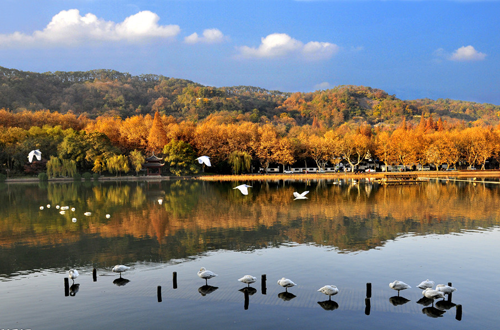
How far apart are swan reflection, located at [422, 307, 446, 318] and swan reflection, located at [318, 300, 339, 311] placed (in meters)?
2.30

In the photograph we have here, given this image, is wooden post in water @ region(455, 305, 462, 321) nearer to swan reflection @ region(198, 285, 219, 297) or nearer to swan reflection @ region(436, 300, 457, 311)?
swan reflection @ region(436, 300, 457, 311)

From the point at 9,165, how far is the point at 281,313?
7332 centimetres

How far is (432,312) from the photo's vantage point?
35.5 feet

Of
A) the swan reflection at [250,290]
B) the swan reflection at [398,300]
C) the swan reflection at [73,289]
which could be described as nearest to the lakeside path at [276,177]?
the swan reflection at [73,289]

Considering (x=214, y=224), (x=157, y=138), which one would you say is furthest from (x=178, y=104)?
(x=214, y=224)

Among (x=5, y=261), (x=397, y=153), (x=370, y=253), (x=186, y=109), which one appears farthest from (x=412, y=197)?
(x=186, y=109)

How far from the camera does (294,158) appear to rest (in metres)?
86.9

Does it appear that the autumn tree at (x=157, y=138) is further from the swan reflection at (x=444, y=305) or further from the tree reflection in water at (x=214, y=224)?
the swan reflection at (x=444, y=305)

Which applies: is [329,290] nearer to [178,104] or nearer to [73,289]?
[73,289]

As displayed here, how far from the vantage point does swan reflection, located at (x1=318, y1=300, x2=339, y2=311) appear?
11.1 metres

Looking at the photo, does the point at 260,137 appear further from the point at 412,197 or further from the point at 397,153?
the point at 412,197

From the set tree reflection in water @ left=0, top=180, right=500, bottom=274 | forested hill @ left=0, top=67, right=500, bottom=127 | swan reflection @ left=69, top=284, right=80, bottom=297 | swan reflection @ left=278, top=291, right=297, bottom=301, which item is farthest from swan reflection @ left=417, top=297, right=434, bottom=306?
forested hill @ left=0, top=67, right=500, bottom=127

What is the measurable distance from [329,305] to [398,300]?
203cm

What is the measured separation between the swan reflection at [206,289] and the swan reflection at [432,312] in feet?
19.7
